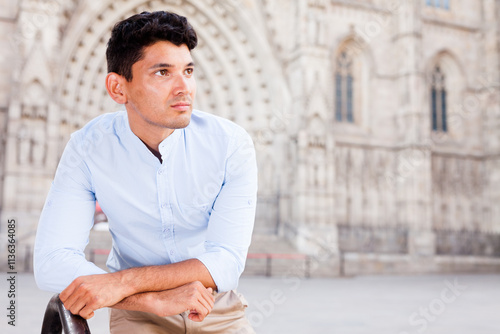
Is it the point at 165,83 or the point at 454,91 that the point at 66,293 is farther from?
the point at 454,91

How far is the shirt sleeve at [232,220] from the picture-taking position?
1458 millimetres

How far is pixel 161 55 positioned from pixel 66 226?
22.1 inches

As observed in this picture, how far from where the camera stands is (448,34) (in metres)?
19.3

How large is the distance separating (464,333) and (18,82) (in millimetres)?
11454

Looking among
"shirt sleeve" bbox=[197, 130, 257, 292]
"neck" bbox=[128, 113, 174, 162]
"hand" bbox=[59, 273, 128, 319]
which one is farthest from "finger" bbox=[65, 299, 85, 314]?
"neck" bbox=[128, 113, 174, 162]

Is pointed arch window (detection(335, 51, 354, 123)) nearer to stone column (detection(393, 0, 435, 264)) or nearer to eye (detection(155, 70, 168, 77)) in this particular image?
stone column (detection(393, 0, 435, 264))

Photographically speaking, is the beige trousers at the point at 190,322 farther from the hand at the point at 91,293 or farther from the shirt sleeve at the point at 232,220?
the hand at the point at 91,293

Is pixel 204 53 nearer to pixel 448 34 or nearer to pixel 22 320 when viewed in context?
pixel 448 34

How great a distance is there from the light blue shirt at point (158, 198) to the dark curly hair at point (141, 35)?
0.23 m

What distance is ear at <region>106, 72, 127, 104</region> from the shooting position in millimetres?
1462

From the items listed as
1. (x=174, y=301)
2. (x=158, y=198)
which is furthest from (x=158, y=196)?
(x=174, y=301)

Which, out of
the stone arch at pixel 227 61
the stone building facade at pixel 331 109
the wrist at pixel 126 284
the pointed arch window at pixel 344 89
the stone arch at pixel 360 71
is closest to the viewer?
the wrist at pixel 126 284

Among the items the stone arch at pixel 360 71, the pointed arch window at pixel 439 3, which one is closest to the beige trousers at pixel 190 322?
the stone arch at pixel 360 71

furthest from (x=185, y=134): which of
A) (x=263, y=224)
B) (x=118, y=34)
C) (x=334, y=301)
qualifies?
(x=263, y=224)
